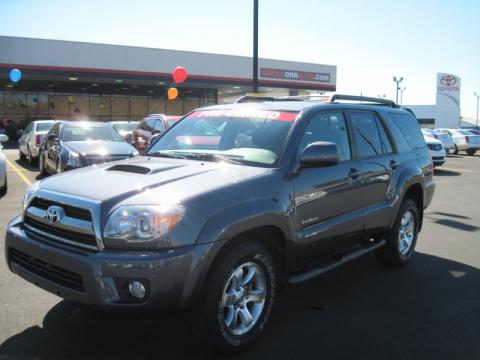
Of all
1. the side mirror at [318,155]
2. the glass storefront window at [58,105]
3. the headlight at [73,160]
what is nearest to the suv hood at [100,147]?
the headlight at [73,160]

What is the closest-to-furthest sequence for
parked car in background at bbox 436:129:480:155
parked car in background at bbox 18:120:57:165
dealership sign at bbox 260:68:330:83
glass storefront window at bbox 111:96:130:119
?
parked car in background at bbox 18:120:57:165 → parked car in background at bbox 436:129:480:155 → dealership sign at bbox 260:68:330:83 → glass storefront window at bbox 111:96:130:119

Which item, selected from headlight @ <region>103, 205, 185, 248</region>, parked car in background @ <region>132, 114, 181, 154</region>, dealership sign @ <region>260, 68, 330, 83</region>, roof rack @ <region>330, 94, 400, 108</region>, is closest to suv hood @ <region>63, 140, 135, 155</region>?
parked car in background @ <region>132, 114, 181, 154</region>

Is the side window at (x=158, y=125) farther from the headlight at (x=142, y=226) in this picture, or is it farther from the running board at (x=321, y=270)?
the headlight at (x=142, y=226)

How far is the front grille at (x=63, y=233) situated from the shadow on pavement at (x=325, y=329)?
49cm

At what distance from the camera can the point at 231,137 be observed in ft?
14.3

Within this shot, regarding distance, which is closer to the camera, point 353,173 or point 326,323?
point 326,323

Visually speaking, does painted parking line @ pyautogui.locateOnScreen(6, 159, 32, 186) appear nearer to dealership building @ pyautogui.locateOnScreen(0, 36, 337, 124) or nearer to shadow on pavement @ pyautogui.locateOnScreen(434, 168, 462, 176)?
dealership building @ pyautogui.locateOnScreen(0, 36, 337, 124)

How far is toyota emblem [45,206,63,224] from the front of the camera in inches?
131

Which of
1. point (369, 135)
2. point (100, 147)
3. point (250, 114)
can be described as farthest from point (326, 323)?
point (100, 147)

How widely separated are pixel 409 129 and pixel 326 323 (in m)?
3.06

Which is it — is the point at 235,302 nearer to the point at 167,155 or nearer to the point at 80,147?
the point at 167,155

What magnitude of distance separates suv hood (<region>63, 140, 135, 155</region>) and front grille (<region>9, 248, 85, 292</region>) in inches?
280

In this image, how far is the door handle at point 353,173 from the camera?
4.51 m

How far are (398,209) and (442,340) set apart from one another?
191cm
